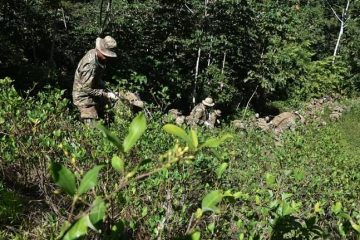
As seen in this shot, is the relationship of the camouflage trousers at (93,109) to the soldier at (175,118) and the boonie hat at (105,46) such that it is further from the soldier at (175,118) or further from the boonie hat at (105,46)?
the soldier at (175,118)

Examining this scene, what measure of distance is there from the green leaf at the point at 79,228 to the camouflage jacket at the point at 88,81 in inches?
204

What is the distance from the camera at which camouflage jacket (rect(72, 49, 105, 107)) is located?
20.0 ft

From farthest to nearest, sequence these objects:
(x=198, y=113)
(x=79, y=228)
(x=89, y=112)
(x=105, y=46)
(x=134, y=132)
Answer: (x=198, y=113) → (x=89, y=112) → (x=105, y=46) → (x=134, y=132) → (x=79, y=228)

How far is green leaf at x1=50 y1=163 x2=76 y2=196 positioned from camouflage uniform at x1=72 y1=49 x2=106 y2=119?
512 centimetres

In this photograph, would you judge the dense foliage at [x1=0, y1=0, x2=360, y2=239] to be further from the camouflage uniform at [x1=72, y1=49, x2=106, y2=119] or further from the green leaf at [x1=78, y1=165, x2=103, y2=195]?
the camouflage uniform at [x1=72, y1=49, x2=106, y2=119]

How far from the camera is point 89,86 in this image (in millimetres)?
6262

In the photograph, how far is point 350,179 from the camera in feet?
16.2

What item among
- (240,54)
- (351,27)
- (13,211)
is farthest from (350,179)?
(351,27)

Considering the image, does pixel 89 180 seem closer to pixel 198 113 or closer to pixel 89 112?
pixel 89 112

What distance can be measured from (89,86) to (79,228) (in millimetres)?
5365

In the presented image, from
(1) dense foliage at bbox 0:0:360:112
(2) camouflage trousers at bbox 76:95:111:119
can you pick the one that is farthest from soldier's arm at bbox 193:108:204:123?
(2) camouflage trousers at bbox 76:95:111:119

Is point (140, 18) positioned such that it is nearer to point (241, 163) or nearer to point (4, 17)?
point (4, 17)

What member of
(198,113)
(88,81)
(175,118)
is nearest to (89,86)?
(88,81)

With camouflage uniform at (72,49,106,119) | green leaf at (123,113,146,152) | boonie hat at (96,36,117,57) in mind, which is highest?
green leaf at (123,113,146,152)
